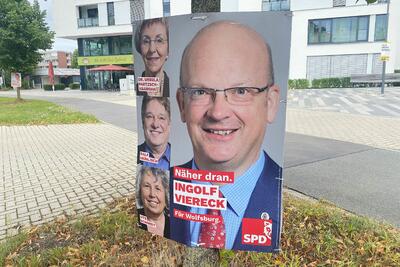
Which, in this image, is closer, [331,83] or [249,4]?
[331,83]

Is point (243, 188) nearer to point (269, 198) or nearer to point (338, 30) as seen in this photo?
point (269, 198)

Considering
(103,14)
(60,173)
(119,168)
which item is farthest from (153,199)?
(103,14)

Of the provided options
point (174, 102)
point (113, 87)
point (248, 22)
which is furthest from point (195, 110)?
point (113, 87)

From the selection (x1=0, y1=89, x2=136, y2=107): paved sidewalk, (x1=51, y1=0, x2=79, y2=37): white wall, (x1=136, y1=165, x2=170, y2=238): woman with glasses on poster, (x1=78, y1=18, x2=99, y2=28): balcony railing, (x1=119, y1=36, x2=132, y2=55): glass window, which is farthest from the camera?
(x1=119, y1=36, x2=132, y2=55): glass window

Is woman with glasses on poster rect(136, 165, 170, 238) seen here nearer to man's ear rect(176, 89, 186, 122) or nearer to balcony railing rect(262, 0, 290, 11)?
man's ear rect(176, 89, 186, 122)

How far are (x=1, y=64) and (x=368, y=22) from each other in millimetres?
30924

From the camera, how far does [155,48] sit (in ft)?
8.01

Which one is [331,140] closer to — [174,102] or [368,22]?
[174,102]

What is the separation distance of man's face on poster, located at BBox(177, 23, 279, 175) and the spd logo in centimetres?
38

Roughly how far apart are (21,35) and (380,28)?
98.6 ft

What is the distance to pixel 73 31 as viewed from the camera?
3688cm

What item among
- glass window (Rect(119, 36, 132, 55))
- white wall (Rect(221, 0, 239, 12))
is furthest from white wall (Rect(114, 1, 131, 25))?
white wall (Rect(221, 0, 239, 12))

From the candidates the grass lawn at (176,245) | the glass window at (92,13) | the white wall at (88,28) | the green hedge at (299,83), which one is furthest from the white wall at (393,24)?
the grass lawn at (176,245)

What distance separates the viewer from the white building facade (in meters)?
30.7
